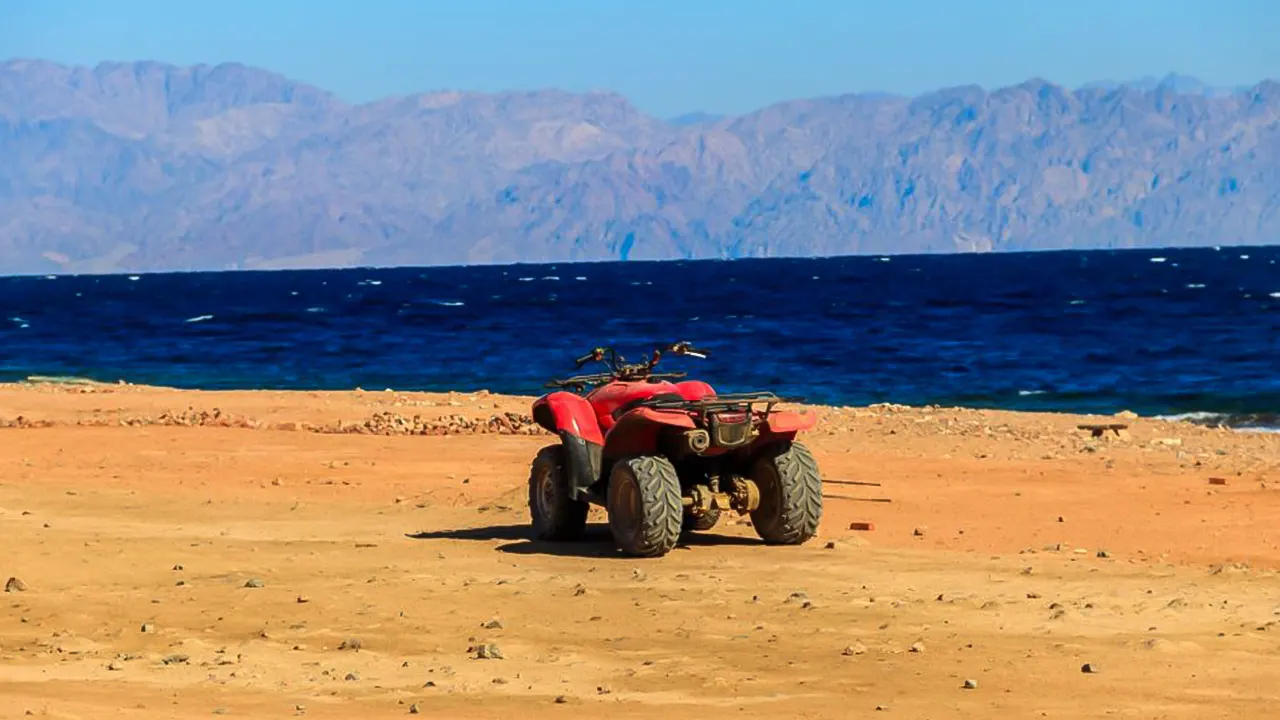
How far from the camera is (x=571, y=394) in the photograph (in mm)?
13938

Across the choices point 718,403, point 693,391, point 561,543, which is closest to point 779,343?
point 561,543

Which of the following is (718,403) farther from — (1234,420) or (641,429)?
(1234,420)

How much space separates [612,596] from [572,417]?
2.32 m

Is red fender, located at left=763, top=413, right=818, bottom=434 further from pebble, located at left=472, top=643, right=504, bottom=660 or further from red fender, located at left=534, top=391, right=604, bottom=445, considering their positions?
pebble, located at left=472, top=643, right=504, bottom=660

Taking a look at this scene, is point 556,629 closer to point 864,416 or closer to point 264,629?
point 264,629

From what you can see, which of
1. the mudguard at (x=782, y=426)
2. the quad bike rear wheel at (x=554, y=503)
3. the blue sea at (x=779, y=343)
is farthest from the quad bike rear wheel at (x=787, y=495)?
the blue sea at (x=779, y=343)

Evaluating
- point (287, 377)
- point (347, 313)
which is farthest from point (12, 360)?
point (347, 313)

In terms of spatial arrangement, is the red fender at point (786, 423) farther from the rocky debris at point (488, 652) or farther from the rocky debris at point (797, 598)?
the rocky debris at point (488, 652)

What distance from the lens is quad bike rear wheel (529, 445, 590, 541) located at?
13.8 m

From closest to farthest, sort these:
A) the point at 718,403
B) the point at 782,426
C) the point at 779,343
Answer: the point at 718,403
the point at 782,426
the point at 779,343

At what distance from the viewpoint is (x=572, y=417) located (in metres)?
13.5

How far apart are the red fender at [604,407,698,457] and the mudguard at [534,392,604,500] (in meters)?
0.23

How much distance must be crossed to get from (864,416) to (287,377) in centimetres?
2014

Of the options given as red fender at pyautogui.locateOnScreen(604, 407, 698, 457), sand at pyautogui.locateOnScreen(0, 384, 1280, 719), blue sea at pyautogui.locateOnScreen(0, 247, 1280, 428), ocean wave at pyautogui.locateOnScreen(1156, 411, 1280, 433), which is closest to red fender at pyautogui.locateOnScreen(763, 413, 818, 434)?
red fender at pyautogui.locateOnScreen(604, 407, 698, 457)
